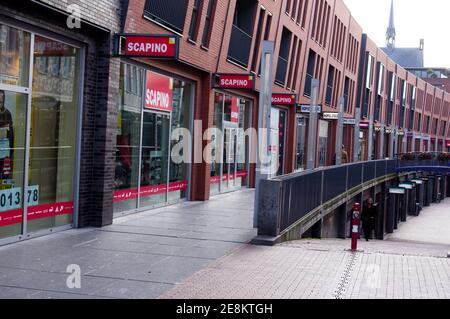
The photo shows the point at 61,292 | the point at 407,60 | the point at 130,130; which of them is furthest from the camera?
the point at 407,60

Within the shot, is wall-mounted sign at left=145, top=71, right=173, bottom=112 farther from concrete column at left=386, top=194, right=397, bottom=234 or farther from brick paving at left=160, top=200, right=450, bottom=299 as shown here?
concrete column at left=386, top=194, right=397, bottom=234

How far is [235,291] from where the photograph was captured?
7.02m

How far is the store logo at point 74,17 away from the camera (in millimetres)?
9781

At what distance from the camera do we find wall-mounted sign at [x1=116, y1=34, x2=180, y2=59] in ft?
34.9

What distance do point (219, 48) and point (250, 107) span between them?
4828 millimetres

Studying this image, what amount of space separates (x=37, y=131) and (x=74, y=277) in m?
3.45

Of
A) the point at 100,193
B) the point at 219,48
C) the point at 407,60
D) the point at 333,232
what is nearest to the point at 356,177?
the point at 333,232

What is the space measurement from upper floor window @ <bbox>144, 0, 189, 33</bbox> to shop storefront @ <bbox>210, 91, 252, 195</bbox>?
147 inches

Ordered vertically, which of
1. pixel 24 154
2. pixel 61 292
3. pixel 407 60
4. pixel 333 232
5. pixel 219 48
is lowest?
pixel 333 232

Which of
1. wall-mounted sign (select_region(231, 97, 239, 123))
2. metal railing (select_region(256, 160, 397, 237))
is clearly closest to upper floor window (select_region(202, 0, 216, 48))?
wall-mounted sign (select_region(231, 97, 239, 123))

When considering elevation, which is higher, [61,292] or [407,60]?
[407,60]

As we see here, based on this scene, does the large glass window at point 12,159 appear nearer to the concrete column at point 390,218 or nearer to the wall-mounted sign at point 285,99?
the wall-mounted sign at point 285,99

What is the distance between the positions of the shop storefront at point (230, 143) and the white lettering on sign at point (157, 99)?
320 cm

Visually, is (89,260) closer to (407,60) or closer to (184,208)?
(184,208)
